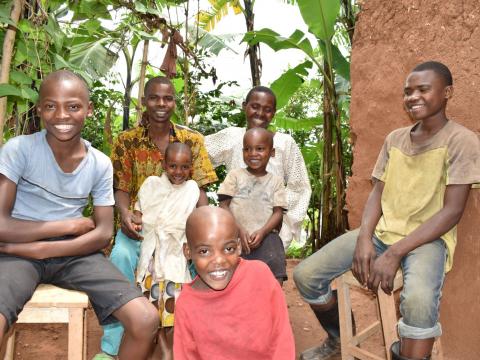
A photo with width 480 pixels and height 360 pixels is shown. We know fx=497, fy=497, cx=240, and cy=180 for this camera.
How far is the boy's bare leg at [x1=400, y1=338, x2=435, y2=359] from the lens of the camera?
6.70 feet

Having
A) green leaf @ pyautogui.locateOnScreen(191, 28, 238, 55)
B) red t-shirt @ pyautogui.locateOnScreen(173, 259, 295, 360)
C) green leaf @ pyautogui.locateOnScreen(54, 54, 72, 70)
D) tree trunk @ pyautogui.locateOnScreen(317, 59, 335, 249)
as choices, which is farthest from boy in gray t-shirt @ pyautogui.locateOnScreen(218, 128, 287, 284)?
green leaf @ pyautogui.locateOnScreen(191, 28, 238, 55)

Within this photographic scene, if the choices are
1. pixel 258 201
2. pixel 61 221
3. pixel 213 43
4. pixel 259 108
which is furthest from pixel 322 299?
pixel 213 43

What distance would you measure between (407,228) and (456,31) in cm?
111

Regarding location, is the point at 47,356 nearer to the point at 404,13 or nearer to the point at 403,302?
the point at 403,302

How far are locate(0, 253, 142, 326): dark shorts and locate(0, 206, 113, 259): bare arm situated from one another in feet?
0.14

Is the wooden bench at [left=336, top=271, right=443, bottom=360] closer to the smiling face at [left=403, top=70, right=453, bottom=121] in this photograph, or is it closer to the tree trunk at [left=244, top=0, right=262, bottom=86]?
the smiling face at [left=403, top=70, right=453, bottom=121]

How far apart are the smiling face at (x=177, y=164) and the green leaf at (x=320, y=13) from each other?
209 centimetres

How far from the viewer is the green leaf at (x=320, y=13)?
13.5ft

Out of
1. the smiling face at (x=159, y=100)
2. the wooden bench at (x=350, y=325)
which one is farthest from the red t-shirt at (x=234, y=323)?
the smiling face at (x=159, y=100)

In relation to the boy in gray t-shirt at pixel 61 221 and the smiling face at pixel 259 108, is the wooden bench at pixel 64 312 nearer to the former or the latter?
the boy in gray t-shirt at pixel 61 221

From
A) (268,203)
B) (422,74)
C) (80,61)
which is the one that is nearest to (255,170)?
(268,203)

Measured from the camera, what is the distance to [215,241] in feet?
5.85

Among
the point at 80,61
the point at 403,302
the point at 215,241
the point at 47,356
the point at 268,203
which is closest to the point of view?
the point at 215,241

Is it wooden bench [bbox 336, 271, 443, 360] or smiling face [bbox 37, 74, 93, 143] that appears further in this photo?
wooden bench [bbox 336, 271, 443, 360]
